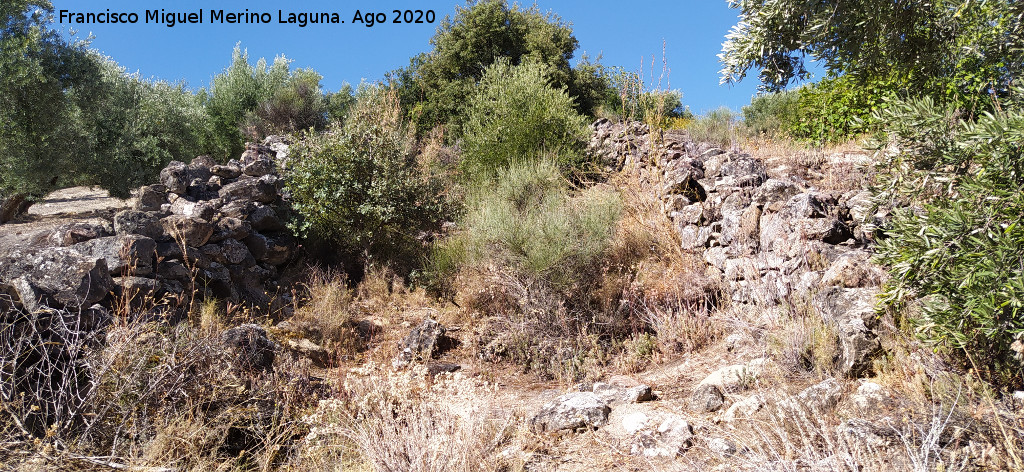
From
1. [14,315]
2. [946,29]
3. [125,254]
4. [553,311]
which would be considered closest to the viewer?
[14,315]

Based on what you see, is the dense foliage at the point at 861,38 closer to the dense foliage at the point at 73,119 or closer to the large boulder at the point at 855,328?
the large boulder at the point at 855,328

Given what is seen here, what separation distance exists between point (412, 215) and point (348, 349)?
2.67m

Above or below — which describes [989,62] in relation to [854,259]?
above

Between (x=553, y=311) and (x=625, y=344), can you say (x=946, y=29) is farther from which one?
(x=553, y=311)

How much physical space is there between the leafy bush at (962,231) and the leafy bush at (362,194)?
6.15m

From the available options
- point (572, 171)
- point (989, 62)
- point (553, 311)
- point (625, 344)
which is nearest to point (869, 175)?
point (989, 62)

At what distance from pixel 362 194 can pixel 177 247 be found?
2530mm

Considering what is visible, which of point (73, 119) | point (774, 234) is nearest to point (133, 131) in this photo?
point (73, 119)

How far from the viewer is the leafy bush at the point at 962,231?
3422 millimetres

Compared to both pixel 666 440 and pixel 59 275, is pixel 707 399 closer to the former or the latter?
pixel 666 440

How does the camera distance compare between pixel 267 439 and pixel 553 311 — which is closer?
pixel 267 439

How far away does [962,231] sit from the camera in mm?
3564

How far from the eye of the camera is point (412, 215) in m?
9.09

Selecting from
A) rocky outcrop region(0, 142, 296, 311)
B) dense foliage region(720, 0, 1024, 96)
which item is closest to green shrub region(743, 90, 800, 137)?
dense foliage region(720, 0, 1024, 96)
